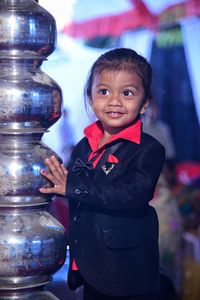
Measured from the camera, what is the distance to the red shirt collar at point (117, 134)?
57.9 inches

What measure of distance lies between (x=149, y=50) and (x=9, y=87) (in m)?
6.71

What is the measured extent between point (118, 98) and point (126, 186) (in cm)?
18

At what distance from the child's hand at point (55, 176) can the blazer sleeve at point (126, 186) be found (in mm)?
17

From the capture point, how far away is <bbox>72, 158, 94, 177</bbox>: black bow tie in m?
1.39

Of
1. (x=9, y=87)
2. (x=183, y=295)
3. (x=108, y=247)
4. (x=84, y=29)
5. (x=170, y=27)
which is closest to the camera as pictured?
(x=9, y=87)

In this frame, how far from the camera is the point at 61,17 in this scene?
786 centimetres

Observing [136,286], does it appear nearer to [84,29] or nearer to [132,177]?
[132,177]

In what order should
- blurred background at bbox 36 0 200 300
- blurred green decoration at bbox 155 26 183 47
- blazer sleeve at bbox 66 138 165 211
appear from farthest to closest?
blurred green decoration at bbox 155 26 183 47
blurred background at bbox 36 0 200 300
blazer sleeve at bbox 66 138 165 211

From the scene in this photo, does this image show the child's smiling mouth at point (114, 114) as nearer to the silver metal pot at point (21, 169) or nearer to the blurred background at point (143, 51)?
the silver metal pot at point (21, 169)

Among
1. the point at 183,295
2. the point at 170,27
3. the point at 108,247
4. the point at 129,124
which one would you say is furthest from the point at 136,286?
the point at 170,27

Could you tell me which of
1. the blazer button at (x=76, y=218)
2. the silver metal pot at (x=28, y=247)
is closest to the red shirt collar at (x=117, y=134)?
the blazer button at (x=76, y=218)

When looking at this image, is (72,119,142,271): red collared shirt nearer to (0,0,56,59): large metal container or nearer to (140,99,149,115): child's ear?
(140,99,149,115): child's ear

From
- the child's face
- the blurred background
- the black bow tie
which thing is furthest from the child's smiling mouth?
the blurred background

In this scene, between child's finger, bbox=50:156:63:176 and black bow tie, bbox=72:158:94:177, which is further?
black bow tie, bbox=72:158:94:177
